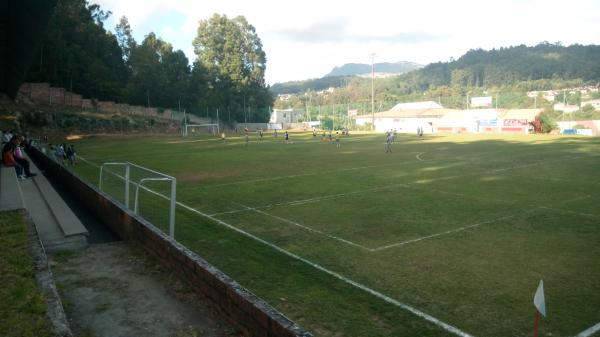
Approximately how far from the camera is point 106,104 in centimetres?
7331

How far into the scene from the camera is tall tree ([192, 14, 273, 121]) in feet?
325

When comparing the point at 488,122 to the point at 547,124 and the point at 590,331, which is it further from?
the point at 590,331

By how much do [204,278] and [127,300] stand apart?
136 cm

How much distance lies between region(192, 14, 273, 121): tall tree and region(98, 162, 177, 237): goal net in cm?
7891

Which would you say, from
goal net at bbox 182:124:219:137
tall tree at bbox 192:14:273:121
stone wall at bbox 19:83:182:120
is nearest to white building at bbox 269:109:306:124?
tall tree at bbox 192:14:273:121

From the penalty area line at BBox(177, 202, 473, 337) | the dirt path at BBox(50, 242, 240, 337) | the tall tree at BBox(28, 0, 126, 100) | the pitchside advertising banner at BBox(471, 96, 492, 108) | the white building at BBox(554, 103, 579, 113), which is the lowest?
the penalty area line at BBox(177, 202, 473, 337)

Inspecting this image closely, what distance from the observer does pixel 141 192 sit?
17641 mm

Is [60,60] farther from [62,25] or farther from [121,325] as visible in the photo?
[121,325]

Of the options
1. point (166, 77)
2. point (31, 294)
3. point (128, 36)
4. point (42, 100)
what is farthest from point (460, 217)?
point (128, 36)

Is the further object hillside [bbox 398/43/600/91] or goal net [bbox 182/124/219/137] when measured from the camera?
hillside [bbox 398/43/600/91]

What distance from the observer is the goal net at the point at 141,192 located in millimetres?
12583

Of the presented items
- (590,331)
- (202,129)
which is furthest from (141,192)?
(202,129)

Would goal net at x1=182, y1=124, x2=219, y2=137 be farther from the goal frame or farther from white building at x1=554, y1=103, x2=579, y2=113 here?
white building at x1=554, y1=103, x2=579, y2=113

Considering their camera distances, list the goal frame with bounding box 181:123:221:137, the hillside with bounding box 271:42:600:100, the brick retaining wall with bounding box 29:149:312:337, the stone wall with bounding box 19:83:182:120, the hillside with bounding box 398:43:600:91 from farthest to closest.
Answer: the hillside with bounding box 398:43:600:91 < the hillside with bounding box 271:42:600:100 < the goal frame with bounding box 181:123:221:137 < the stone wall with bounding box 19:83:182:120 < the brick retaining wall with bounding box 29:149:312:337
